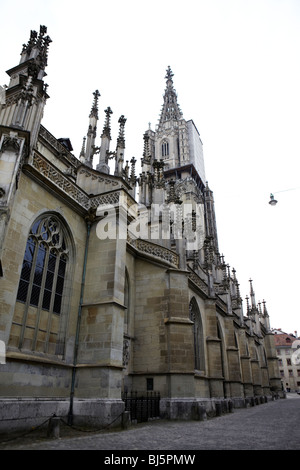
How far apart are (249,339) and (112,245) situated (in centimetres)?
2991

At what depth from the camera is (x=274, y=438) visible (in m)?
7.96

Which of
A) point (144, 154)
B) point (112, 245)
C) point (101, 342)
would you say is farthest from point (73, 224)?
point (144, 154)

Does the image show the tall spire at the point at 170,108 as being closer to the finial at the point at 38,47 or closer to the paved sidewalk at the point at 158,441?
the finial at the point at 38,47

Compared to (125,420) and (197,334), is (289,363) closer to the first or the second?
(197,334)

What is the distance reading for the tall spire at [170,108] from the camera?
69.0m

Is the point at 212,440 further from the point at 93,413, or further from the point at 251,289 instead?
the point at 251,289

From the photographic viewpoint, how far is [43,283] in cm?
1030

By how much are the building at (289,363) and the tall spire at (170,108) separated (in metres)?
56.1

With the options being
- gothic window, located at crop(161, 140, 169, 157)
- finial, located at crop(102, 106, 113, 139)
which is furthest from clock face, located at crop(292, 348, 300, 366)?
finial, located at crop(102, 106, 113, 139)

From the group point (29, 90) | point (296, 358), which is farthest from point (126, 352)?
point (296, 358)

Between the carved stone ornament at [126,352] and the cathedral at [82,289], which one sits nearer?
the cathedral at [82,289]

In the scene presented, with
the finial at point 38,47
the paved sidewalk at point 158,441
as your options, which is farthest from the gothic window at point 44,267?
the finial at point 38,47

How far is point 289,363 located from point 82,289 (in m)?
78.3

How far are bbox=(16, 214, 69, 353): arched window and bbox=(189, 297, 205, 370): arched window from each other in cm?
949
